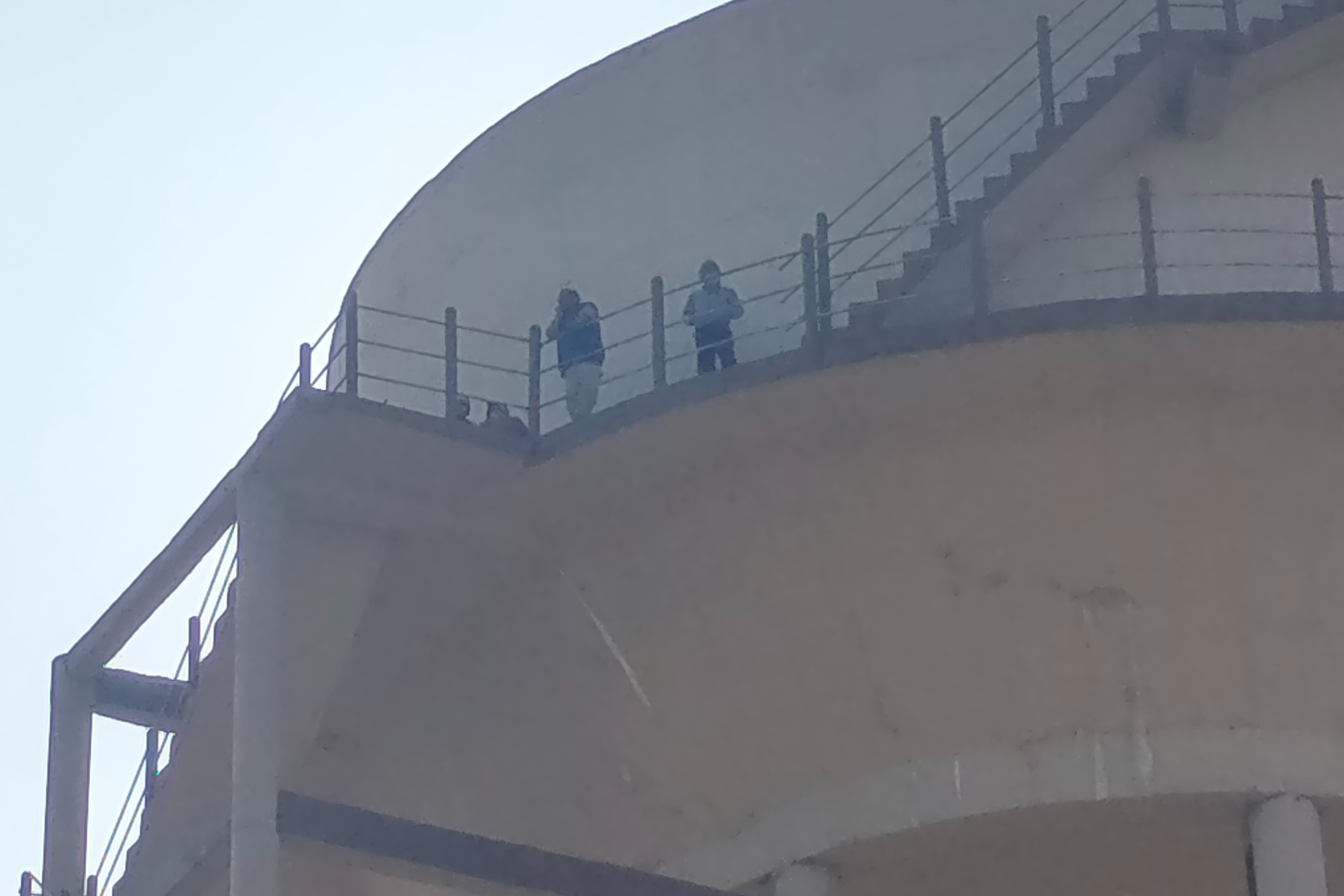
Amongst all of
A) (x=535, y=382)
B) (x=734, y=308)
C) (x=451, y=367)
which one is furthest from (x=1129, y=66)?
(x=451, y=367)

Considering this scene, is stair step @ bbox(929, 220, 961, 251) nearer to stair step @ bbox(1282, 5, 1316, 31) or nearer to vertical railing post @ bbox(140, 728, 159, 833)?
stair step @ bbox(1282, 5, 1316, 31)

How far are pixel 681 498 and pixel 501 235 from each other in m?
3.01

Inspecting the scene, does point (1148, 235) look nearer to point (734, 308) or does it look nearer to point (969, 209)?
point (969, 209)

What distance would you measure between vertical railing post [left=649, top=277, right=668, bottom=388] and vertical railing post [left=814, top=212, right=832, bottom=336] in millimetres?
782

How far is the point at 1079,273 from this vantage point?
11000 millimetres

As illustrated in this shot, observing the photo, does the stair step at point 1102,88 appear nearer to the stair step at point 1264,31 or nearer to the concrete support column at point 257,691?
the stair step at point 1264,31

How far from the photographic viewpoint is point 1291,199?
36.9 ft

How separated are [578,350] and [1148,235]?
3.04m

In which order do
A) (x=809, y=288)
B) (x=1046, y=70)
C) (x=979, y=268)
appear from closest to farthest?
(x=979, y=268) < (x=809, y=288) < (x=1046, y=70)

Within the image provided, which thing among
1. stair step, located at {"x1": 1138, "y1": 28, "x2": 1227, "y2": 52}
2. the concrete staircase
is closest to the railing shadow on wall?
the concrete staircase

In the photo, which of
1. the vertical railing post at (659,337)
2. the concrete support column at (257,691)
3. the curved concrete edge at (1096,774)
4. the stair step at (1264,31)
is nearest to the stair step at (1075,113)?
the stair step at (1264,31)

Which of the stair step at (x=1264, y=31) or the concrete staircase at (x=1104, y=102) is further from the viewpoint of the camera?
the stair step at (x=1264, y=31)

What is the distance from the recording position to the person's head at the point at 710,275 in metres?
11.5

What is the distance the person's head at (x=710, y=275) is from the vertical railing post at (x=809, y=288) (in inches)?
18.5
